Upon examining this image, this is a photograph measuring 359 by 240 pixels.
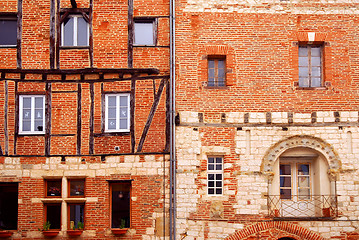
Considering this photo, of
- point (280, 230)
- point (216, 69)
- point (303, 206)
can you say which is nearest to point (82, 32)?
point (216, 69)

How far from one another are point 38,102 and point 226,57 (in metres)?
5.29

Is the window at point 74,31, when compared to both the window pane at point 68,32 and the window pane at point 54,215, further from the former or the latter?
the window pane at point 54,215

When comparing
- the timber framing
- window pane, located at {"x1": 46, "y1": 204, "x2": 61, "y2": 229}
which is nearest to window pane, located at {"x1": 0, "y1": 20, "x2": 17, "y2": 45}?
the timber framing

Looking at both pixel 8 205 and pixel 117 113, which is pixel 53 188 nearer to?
pixel 8 205

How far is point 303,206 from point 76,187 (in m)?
6.17

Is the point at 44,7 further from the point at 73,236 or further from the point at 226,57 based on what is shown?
the point at 73,236

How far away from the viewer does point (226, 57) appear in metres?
17.1

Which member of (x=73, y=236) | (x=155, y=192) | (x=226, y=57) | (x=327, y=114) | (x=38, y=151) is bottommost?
(x=73, y=236)

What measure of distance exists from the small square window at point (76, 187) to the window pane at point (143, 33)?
4113 mm

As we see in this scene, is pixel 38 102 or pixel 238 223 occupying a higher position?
pixel 38 102

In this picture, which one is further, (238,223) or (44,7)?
(44,7)

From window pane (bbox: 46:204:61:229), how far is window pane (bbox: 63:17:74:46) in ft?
14.8

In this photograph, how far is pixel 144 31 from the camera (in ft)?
57.4

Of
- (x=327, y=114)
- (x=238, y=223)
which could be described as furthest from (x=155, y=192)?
(x=327, y=114)
